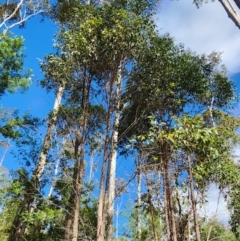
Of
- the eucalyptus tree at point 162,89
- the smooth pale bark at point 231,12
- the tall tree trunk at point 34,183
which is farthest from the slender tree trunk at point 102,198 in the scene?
the smooth pale bark at point 231,12

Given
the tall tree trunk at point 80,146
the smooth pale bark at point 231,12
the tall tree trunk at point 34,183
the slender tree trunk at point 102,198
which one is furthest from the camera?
the tall tree trunk at point 34,183

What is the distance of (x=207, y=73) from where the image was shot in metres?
10.6

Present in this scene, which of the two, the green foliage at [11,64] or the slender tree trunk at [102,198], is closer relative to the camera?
the slender tree trunk at [102,198]

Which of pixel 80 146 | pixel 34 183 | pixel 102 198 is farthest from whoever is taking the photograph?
pixel 34 183

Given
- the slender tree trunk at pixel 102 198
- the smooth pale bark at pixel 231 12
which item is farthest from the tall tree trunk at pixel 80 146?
the smooth pale bark at pixel 231 12

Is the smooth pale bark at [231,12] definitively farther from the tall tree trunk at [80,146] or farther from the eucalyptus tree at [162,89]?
the tall tree trunk at [80,146]

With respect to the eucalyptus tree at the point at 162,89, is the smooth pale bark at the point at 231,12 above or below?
below

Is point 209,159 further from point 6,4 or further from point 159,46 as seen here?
point 6,4

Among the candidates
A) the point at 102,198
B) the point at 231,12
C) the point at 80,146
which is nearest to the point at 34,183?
the point at 80,146

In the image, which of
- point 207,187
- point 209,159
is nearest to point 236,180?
point 207,187

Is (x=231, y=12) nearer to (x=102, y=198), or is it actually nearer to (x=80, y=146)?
(x=102, y=198)

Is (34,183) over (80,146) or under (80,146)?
under

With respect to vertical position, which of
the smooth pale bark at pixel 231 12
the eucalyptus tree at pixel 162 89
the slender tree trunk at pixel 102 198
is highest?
the eucalyptus tree at pixel 162 89

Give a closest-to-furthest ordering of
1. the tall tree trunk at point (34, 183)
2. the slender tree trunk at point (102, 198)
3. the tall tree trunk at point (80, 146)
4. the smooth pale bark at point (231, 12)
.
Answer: the smooth pale bark at point (231, 12), the slender tree trunk at point (102, 198), the tall tree trunk at point (80, 146), the tall tree trunk at point (34, 183)
